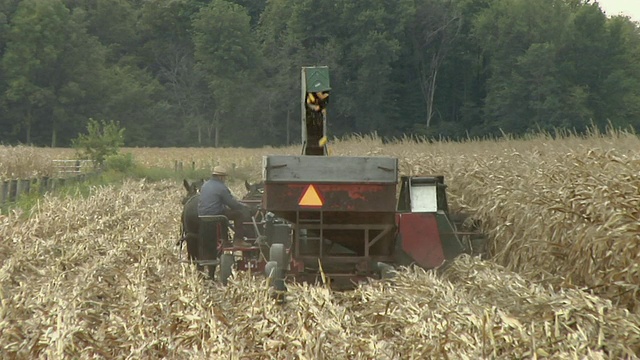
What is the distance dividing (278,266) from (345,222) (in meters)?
1.14

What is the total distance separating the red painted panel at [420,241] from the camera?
11805mm

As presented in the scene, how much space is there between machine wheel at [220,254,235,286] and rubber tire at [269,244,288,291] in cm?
108

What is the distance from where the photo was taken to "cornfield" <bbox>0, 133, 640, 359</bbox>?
7309 millimetres

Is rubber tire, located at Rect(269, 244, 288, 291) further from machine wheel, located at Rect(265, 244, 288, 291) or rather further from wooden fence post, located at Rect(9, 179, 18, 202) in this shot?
wooden fence post, located at Rect(9, 179, 18, 202)

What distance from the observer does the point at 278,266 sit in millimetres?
10875

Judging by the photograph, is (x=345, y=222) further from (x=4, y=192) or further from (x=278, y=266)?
(x=4, y=192)

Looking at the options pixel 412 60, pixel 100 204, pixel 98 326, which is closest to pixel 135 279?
pixel 98 326

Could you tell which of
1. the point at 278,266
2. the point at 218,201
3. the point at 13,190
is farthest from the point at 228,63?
the point at 278,266

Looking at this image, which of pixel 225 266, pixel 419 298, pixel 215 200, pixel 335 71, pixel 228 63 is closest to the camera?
pixel 419 298

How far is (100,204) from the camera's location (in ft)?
72.0

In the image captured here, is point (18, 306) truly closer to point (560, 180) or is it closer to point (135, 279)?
point (135, 279)

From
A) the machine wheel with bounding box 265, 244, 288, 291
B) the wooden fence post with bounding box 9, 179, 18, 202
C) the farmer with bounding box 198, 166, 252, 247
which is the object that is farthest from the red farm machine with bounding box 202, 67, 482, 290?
the wooden fence post with bounding box 9, 179, 18, 202

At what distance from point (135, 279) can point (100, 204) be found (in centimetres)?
1124

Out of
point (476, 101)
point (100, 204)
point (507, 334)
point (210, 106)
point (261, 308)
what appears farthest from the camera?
point (210, 106)
